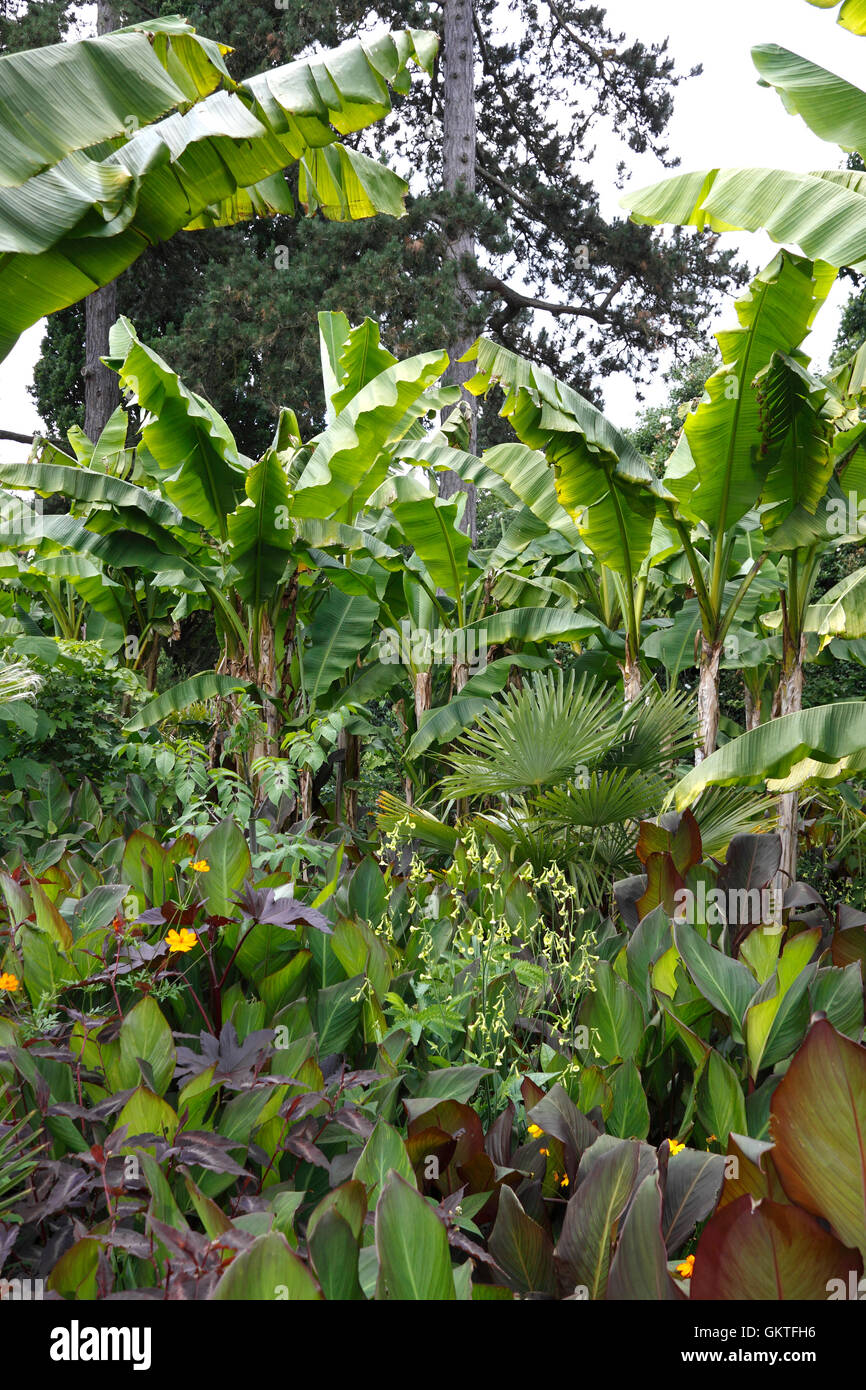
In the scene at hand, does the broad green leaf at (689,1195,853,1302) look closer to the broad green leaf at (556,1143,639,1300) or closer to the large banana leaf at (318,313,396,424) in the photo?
the broad green leaf at (556,1143,639,1300)

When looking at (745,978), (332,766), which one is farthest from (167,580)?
(745,978)

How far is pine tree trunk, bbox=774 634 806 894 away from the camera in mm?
5371

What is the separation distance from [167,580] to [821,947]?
16.9 ft

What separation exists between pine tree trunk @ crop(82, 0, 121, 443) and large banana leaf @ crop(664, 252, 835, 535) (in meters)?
10.0

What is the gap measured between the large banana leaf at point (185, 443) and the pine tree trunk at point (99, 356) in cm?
741

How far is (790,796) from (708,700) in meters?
0.70

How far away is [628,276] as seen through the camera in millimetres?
15281

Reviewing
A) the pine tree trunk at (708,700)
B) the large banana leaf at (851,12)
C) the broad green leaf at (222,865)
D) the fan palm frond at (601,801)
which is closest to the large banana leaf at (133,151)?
the broad green leaf at (222,865)

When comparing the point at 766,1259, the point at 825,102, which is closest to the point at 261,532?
the point at 825,102

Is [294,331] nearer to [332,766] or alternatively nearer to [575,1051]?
[332,766]

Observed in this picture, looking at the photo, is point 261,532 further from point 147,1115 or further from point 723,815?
point 147,1115

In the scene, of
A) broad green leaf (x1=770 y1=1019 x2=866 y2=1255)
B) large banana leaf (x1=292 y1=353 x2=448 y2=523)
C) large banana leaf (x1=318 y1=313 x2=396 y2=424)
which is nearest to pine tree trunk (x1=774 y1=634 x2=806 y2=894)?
large banana leaf (x1=292 y1=353 x2=448 y2=523)

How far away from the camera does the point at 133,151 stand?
3285mm

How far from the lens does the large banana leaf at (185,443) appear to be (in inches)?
230
